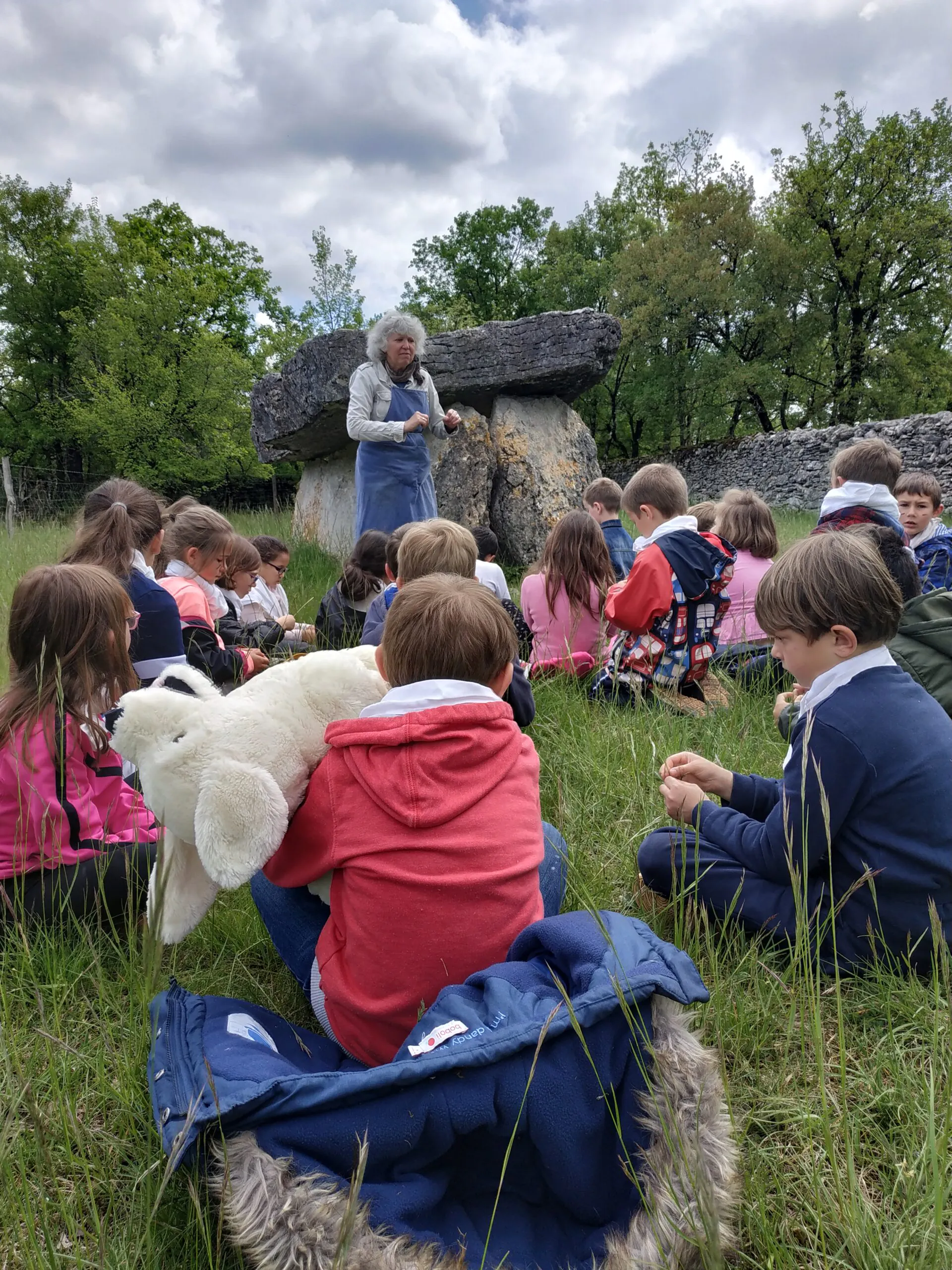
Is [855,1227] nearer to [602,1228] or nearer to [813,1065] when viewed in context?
[602,1228]

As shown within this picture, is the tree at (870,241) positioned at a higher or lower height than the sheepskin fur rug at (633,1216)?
higher

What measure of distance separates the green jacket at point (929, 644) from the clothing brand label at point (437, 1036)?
67.1 inches

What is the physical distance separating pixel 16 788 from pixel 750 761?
7.80 ft

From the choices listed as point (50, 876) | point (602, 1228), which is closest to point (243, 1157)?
point (602, 1228)

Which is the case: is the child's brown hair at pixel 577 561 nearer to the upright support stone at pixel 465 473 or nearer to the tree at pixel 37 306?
the upright support stone at pixel 465 473

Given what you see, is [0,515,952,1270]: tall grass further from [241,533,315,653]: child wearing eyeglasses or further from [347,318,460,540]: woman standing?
[347,318,460,540]: woman standing

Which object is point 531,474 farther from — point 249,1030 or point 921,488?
point 249,1030

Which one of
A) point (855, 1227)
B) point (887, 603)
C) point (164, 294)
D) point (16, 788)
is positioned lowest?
point (855, 1227)

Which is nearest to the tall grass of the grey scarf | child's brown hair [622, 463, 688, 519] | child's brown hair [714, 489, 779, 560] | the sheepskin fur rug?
the sheepskin fur rug

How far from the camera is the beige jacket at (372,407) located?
5.23 meters

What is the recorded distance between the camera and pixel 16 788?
1935 millimetres

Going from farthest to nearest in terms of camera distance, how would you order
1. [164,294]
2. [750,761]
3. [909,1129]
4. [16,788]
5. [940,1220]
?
[164,294]
[750,761]
[16,788]
[909,1129]
[940,1220]

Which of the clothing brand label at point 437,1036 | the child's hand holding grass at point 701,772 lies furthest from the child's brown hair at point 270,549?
the clothing brand label at point 437,1036

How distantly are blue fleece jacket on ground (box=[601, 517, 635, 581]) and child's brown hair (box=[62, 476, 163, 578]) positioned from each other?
291 cm
